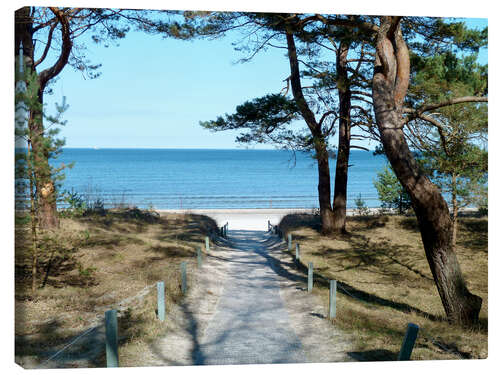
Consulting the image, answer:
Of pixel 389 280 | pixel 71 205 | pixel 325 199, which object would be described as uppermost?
pixel 71 205

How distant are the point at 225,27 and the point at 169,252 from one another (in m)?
4.85

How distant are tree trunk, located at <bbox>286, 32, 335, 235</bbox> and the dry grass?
0.60 meters

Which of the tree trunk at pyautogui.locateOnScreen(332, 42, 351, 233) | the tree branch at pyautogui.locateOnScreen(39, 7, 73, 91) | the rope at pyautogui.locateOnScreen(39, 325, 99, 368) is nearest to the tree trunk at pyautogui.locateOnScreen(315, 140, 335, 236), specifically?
the tree trunk at pyautogui.locateOnScreen(332, 42, 351, 233)

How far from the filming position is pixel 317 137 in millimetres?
10648

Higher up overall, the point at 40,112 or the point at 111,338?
the point at 40,112

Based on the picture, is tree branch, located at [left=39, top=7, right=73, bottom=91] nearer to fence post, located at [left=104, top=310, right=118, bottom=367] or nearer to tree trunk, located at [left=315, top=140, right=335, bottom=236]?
fence post, located at [left=104, top=310, right=118, bottom=367]

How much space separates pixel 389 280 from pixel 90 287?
590 centimetres

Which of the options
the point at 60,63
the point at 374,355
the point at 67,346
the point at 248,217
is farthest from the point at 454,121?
the point at 248,217

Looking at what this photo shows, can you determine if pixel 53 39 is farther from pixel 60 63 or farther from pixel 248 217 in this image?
pixel 248 217

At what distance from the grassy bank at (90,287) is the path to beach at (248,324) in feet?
1.14

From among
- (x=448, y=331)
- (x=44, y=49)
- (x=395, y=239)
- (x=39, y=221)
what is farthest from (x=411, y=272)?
(x=44, y=49)

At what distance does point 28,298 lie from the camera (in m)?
6.37

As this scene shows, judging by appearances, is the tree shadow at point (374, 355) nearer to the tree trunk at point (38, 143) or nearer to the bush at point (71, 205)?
the bush at point (71, 205)

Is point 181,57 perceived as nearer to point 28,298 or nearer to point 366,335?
point 28,298
